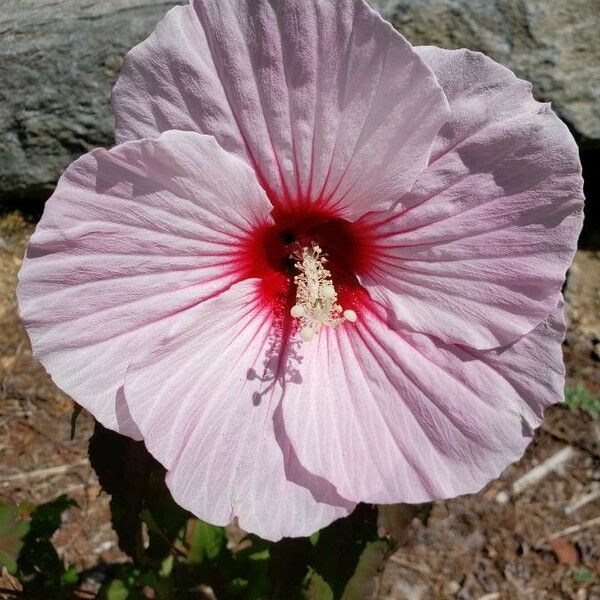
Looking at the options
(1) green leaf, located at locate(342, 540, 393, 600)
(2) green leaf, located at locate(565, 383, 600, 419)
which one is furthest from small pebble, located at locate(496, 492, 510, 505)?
(1) green leaf, located at locate(342, 540, 393, 600)

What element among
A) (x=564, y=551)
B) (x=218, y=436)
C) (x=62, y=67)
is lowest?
(x=564, y=551)

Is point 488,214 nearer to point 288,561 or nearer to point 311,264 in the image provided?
point 311,264

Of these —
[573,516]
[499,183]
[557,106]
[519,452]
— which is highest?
[499,183]

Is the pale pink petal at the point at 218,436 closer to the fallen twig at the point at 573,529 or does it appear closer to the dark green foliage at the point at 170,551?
the dark green foliage at the point at 170,551

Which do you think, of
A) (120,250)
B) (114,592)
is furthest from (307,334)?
(114,592)

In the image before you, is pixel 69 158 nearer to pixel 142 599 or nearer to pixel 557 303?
pixel 142 599

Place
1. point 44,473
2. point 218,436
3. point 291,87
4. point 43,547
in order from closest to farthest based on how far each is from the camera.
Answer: point 291,87 < point 218,436 < point 43,547 < point 44,473

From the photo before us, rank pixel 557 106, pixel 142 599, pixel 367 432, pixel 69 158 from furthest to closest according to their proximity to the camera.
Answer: pixel 69 158
pixel 557 106
pixel 142 599
pixel 367 432

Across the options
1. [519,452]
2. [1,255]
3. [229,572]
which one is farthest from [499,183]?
[1,255]
